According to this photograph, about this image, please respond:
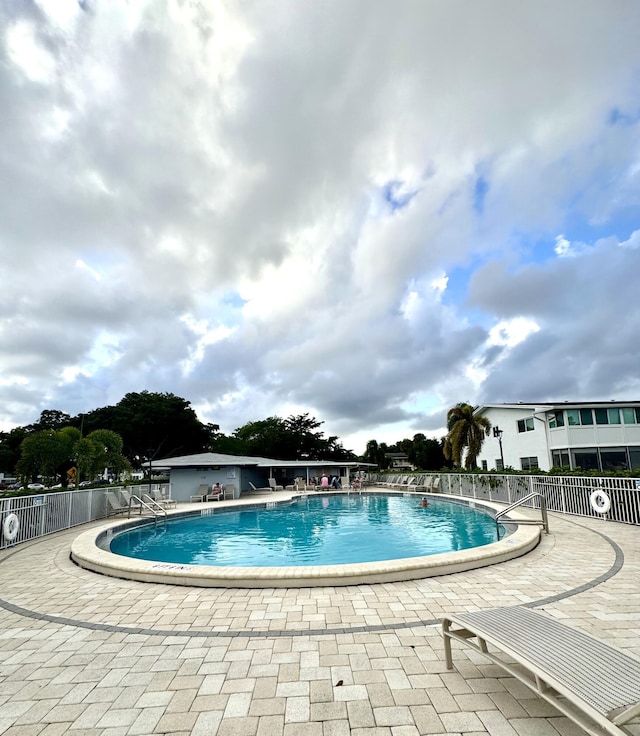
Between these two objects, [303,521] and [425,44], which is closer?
[425,44]

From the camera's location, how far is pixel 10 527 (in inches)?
356

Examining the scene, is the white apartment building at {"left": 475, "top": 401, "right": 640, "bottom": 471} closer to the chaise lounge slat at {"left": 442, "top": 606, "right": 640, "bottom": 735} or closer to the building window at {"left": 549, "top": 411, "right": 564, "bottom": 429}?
the building window at {"left": 549, "top": 411, "right": 564, "bottom": 429}

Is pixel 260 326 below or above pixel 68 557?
above

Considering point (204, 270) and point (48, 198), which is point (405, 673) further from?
point (204, 270)

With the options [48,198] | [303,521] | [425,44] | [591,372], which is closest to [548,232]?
[425,44]

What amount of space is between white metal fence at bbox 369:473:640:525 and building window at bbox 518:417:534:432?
31.6 ft

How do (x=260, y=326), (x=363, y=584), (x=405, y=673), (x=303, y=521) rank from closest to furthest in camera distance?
1. (x=405, y=673)
2. (x=363, y=584)
3. (x=303, y=521)
4. (x=260, y=326)

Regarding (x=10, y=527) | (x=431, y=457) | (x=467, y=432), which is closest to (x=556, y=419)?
(x=467, y=432)

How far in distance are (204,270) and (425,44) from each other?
9.59m

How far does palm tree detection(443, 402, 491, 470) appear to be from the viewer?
28391 mm

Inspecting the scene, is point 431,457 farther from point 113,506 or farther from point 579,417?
point 113,506

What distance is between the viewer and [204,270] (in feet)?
49.2

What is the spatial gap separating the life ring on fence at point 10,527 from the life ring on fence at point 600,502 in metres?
14.3

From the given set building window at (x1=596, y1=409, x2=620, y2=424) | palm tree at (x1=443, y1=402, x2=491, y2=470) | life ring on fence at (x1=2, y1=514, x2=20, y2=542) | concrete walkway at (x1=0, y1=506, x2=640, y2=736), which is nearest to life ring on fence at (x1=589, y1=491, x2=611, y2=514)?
concrete walkway at (x1=0, y1=506, x2=640, y2=736)
